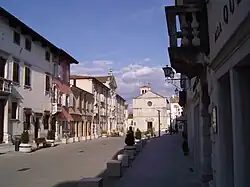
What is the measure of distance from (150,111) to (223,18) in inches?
3225

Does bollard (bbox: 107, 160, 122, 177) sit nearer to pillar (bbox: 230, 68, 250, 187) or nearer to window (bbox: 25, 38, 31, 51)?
pillar (bbox: 230, 68, 250, 187)

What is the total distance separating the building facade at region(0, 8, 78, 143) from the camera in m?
25.6

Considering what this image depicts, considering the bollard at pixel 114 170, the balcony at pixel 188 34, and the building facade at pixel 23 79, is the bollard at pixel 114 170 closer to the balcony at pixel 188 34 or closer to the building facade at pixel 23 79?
the balcony at pixel 188 34

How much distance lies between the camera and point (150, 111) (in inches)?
3428

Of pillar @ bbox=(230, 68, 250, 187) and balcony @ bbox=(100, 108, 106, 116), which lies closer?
pillar @ bbox=(230, 68, 250, 187)

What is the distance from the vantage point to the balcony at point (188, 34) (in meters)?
6.96

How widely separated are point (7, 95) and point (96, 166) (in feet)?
40.7

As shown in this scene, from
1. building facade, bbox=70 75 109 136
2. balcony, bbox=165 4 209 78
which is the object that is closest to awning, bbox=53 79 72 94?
building facade, bbox=70 75 109 136

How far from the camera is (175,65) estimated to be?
26.3ft

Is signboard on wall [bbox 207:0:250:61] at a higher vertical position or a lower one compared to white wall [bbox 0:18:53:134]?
lower

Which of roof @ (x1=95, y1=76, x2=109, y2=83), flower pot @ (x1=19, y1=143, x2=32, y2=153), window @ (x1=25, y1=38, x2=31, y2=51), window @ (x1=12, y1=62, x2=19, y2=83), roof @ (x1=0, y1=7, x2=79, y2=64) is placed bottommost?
flower pot @ (x1=19, y1=143, x2=32, y2=153)

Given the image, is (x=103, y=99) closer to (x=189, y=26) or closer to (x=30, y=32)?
(x=30, y=32)

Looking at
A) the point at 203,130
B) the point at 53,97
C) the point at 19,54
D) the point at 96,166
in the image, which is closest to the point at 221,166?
the point at 203,130

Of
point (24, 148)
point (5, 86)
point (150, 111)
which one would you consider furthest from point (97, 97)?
point (24, 148)
